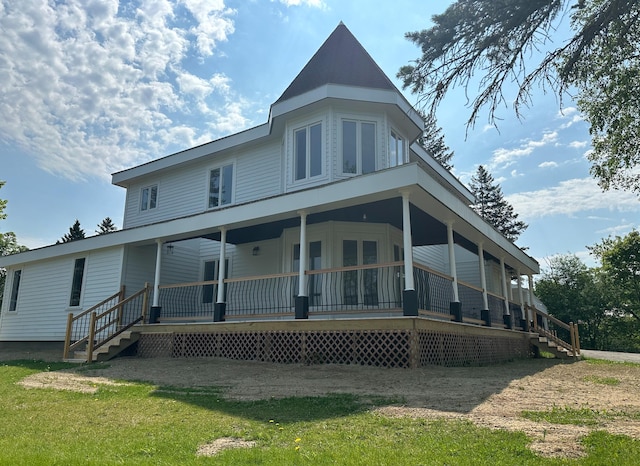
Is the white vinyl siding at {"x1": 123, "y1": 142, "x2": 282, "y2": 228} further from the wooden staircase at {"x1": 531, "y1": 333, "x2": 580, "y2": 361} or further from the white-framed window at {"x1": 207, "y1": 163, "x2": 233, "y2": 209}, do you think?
the wooden staircase at {"x1": 531, "y1": 333, "x2": 580, "y2": 361}

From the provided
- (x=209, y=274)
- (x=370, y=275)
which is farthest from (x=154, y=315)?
(x=370, y=275)

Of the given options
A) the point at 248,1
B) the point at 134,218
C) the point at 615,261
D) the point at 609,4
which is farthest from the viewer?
the point at 615,261

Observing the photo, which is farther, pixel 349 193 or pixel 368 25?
pixel 349 193

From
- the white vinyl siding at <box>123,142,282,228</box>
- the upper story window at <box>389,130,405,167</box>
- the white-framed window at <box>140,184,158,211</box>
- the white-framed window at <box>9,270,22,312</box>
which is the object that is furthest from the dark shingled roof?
the white-framed window at <box>9,270,22,312</box>

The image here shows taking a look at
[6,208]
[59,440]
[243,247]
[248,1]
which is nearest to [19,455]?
[59,440]

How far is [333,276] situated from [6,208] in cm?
2920

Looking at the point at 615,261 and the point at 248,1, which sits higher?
the point at 248,1

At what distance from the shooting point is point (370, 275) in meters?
12.5

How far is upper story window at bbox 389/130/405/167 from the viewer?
13681 mm

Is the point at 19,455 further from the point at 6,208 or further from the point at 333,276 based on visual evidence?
the point at 6,208

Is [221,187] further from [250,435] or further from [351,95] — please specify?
[250,435]

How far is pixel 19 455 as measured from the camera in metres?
4.14

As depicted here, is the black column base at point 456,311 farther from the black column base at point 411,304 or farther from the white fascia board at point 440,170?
the white fascia board at point 440,170

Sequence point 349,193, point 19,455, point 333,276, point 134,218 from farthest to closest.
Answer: point 134,218 < point 333,276 < point 349,193 < point 19,455
